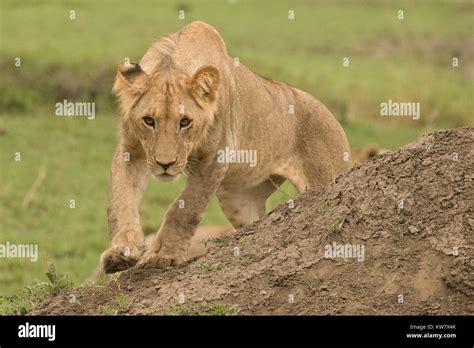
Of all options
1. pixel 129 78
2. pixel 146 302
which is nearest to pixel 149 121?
pixel 129 78

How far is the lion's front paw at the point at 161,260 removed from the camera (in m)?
7.75

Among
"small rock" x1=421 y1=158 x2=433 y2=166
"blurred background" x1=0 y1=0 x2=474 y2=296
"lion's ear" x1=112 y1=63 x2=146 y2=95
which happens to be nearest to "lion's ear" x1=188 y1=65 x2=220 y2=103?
"lion's ear" x1=112 y1=63 x2=146 y2=95

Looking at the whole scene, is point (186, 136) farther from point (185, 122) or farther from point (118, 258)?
point (118, 258)

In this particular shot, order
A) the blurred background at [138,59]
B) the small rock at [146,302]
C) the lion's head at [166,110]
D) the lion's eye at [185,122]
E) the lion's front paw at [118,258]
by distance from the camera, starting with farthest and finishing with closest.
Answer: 1. the blurred background at [138,59]
2. the lion's eye at [185,122]
3. the lion's head at [166,110]
4. the lion's front paw at [118,258]
5. the small rock at [146,302]

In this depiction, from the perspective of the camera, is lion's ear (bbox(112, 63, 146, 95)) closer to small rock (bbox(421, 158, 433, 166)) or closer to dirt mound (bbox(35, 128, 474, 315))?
dirt mound (bbox(35, 128, 474, 315))

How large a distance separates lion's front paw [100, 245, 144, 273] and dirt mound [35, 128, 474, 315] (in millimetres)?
112

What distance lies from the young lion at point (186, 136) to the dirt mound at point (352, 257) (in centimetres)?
41

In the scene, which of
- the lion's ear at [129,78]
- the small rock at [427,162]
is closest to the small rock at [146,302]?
the lion's ear at [129,78]

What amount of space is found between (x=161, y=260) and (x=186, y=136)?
30.4 inches

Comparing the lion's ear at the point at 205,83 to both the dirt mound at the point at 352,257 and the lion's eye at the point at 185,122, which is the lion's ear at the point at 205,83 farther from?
the dirt mound at the point at 352,257

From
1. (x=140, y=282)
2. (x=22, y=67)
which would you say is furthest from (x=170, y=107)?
(x=22, y=67)

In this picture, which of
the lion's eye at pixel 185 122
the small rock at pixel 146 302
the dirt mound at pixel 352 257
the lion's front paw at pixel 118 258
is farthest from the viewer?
the lion's eye at pixel 185 122

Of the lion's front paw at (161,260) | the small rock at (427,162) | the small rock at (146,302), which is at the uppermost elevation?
the small rock at (427,162)

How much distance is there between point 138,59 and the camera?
19.4 m
